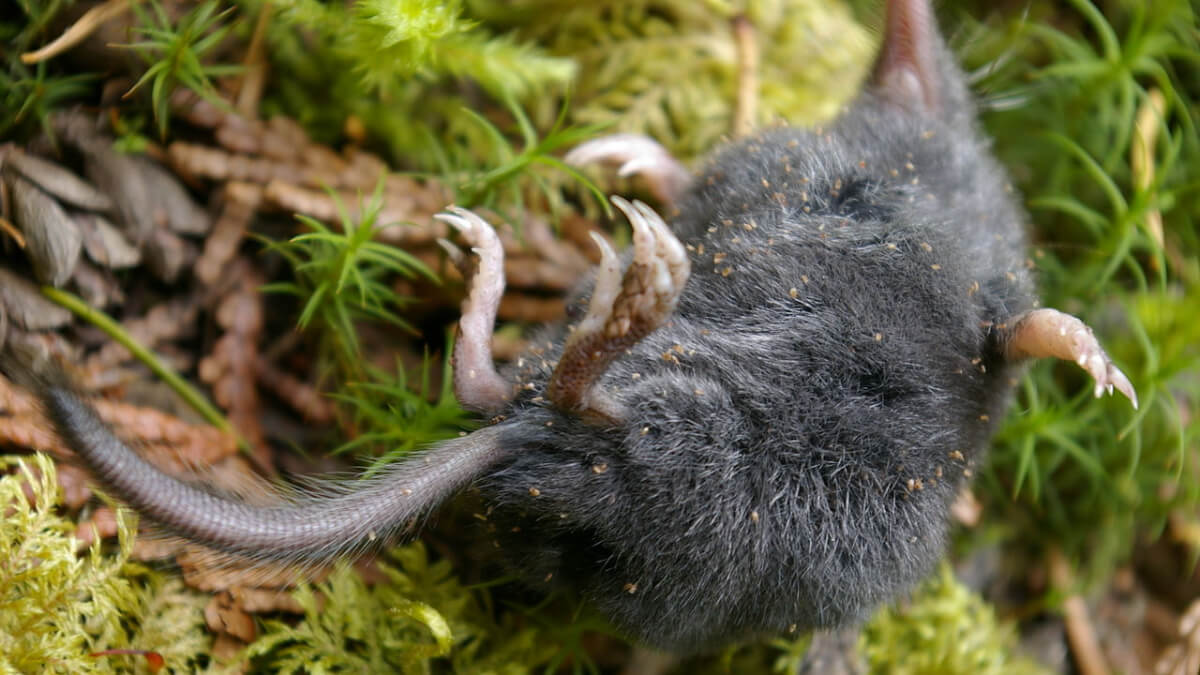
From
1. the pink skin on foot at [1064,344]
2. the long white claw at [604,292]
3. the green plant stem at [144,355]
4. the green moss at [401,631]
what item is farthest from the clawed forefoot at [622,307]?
the green plant stem at [144,355]

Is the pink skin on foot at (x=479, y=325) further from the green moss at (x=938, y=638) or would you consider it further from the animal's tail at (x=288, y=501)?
the green moss at (x=938, y=638)

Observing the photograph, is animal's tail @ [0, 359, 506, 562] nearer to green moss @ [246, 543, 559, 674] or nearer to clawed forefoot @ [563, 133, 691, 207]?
green moss @ [246, 543, 559, 674]

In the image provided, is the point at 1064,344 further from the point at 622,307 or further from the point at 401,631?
the point at 401,631

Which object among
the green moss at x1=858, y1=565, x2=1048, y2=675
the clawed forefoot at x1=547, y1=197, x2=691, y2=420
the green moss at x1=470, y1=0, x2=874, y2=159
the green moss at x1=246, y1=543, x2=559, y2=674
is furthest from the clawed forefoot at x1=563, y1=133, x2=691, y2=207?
the green moss at x1=858, y1=565, x2=1048, y2=675

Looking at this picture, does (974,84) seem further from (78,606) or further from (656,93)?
(78,606)

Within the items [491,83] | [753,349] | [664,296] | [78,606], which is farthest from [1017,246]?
[78,606]

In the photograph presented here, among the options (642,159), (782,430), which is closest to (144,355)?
(642,159)
